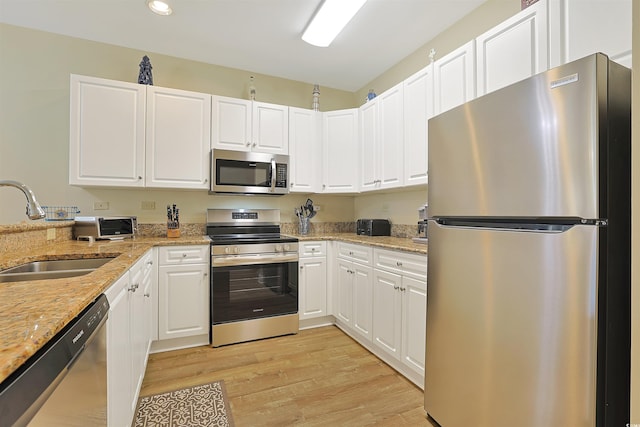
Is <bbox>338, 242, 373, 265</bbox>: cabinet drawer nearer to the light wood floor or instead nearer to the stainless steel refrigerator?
the light wood floor

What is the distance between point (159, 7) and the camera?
2287 millimetres

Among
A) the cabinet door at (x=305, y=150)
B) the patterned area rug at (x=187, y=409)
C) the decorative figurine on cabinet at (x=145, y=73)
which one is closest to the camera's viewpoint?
the patterned area rug at (x=187, y=409)

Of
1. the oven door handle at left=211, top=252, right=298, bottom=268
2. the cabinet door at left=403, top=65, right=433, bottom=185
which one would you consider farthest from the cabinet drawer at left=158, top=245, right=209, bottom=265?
the cabinet door at left=403, top=65, right=433, bottom=185

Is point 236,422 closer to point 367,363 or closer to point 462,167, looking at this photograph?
point 367,363

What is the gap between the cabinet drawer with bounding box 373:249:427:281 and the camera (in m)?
1.91

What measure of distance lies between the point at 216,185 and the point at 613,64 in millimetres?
2675

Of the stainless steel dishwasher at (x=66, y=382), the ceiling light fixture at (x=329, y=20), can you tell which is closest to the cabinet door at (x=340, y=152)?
the ceiling light fixture at (x=329, y=20)

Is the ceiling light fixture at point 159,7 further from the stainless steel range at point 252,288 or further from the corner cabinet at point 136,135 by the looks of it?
the stainless steel range at point 252,288

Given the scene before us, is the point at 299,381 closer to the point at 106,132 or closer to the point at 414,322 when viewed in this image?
the point at 414,322

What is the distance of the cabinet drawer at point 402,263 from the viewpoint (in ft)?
6.26

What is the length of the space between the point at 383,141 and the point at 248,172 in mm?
1312

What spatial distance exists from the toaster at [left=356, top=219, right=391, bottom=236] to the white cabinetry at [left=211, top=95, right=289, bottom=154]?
1112 mm

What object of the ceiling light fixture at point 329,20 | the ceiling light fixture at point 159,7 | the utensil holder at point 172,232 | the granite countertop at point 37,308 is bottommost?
the granite countertop at point 37,308

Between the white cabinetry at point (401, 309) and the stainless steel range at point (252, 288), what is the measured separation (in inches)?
32.8
